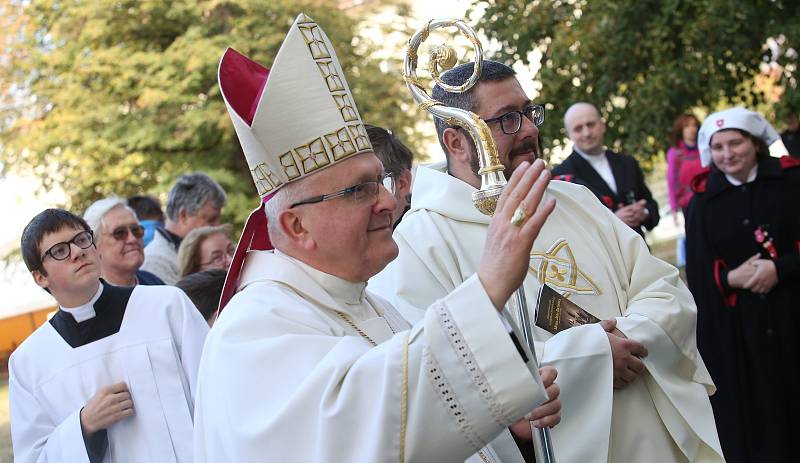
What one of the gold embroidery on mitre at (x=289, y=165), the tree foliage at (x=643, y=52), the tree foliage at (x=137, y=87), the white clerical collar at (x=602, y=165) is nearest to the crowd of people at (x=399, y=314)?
the gold embroidery on mitre at (x=289, y=165)

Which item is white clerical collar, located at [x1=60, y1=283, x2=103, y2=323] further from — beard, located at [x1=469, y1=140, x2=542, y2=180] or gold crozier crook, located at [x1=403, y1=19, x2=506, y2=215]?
gold crozier crook, located at [x1=403, y1=19, x2=506, y2=215]

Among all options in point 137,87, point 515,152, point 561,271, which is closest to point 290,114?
point 515,152

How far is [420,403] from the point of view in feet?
6.67

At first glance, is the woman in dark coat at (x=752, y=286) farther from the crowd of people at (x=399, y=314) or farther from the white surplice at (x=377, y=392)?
the white surplice at (x=377, y=392)

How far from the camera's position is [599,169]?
691cm

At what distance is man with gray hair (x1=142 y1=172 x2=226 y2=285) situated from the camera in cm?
647

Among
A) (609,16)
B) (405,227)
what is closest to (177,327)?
(405,227)

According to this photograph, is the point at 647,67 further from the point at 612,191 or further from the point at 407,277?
the point at 407,277

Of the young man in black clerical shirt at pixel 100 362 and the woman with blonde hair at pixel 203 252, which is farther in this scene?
the woman with blonde hair at pixel 203 252

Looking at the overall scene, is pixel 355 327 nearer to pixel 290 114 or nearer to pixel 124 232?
pixel 290 114

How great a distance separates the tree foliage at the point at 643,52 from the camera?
27.2 feet

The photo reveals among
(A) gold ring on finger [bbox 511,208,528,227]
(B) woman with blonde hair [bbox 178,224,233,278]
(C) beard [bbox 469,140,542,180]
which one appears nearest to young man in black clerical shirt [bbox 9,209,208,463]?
(B) woman with blonde hair [bbox 178,224,233,278]

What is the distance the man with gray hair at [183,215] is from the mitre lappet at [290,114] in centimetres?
406

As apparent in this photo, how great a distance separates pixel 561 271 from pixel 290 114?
136cm
